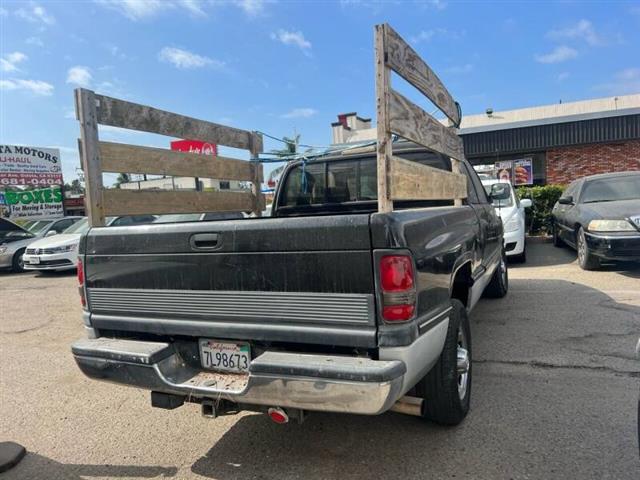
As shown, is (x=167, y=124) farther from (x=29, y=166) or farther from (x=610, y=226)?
(x=29, y=166)

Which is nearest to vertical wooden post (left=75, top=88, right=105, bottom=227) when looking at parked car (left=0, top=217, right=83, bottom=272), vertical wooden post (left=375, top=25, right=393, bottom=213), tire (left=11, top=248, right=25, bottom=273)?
vertical wooden post (left=375, top=25, right=393, bottom=213)

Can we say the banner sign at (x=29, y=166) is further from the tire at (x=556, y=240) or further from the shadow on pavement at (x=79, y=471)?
the shadow on pavement at (x=79, y=471)

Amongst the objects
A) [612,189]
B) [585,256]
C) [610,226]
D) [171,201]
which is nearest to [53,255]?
[171,201]

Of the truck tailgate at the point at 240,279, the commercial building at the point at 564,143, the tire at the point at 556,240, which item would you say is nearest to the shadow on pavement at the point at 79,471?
the truck tailgate at the point at 240,279

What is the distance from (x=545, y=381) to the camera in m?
3.71

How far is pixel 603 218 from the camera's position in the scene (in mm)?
7340

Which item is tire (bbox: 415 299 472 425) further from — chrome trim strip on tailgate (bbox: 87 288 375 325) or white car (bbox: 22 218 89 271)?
white car (bbox: 22 218 89 271)

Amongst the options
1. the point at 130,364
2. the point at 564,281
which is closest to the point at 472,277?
the point at 130,364

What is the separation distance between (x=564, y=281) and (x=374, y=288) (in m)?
6.26

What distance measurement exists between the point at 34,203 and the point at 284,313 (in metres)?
22.3

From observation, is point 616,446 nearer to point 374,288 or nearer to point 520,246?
point 374,288

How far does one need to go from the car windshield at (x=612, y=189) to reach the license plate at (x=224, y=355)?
310 inches

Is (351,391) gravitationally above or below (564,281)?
above

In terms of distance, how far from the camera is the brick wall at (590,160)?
16.9 metres
